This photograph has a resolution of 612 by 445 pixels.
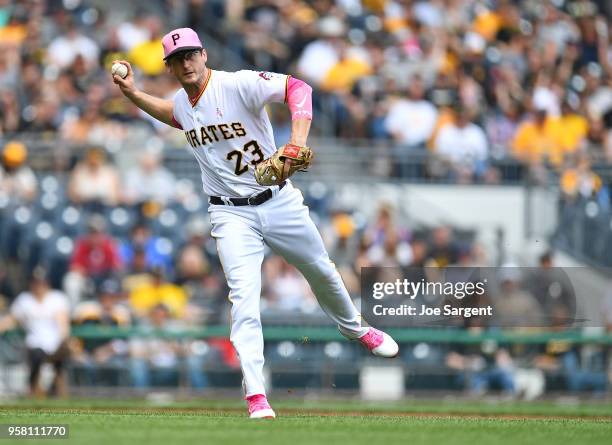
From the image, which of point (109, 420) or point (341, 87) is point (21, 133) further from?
point (109, 420)

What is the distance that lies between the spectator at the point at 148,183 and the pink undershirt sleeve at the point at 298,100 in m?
7.21

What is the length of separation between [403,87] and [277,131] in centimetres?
243

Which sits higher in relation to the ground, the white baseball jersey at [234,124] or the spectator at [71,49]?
the spectator at [71,49]

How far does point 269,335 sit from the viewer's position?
45.1ft

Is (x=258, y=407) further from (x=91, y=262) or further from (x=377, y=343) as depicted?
(x=91, y=262)

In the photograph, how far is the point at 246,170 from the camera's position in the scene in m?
8.65

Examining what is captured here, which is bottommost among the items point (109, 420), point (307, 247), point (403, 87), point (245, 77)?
point (109, 420)

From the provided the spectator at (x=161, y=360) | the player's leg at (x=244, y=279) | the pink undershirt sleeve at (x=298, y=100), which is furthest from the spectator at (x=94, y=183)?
the pink undershirt sleeve at (x=298, y=100)

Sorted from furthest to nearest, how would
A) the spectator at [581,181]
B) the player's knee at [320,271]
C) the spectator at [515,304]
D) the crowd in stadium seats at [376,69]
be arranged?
the crowd in stadium seats at [376,69]
the spectator at [581,181]
the spectator at [515,304]
the player's knee at [320,271]

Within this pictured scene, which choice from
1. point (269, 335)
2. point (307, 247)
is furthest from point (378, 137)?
point (307, 247)

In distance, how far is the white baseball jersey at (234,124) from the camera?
336 inches

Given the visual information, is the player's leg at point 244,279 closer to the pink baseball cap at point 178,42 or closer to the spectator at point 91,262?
the pink baseball cap at point 178,42

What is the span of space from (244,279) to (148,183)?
288 inches

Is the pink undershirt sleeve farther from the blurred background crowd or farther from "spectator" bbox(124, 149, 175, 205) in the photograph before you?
"spectator" bbox(124, 149, 175, 205)
